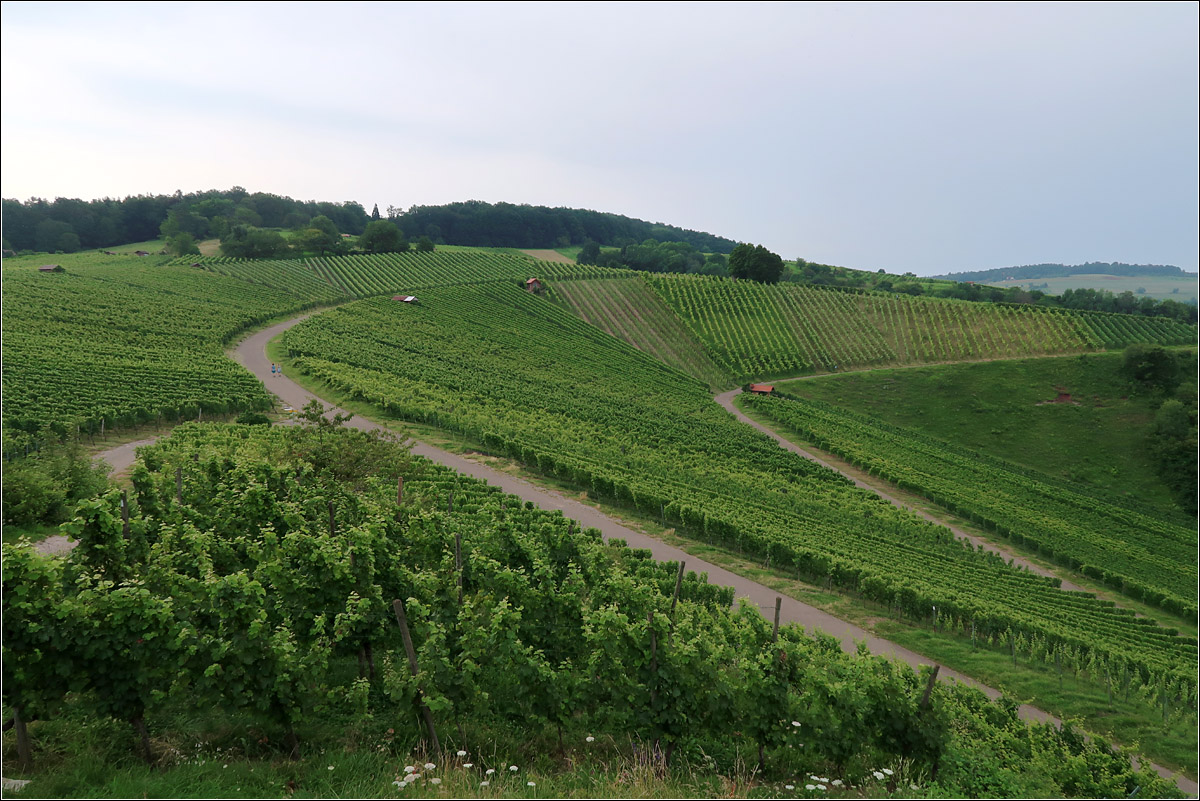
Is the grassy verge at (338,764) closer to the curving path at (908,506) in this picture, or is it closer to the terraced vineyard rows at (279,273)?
the curving path at (908,506)

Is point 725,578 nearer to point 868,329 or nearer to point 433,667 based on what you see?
point 433,667

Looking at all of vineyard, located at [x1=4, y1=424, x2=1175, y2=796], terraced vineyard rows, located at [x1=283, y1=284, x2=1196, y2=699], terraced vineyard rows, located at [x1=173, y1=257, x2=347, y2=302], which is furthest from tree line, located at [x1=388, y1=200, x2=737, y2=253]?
vineyard, located at [x1=4, y1=424, x2=1175, y2=796]

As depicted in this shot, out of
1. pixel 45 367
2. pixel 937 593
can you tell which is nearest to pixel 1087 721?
pixel 937 593

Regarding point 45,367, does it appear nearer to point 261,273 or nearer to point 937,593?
point 937,593

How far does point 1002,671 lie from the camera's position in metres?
18.4

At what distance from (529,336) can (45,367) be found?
47.3 m

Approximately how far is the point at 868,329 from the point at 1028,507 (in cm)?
4993

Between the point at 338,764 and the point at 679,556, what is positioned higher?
the point at 338,764

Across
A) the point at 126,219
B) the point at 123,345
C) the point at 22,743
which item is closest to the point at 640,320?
the point at 123,345

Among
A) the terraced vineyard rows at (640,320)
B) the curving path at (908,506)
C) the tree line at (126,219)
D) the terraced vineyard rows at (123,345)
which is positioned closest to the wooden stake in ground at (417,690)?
the terraced vineyard rows at (123,345)

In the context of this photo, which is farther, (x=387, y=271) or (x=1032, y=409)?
(x=387, y=271)

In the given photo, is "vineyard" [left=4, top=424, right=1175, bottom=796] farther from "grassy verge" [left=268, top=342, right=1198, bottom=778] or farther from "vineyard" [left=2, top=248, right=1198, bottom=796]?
"grassy verge" [left=268, top=342, right=1198, bottom=778]

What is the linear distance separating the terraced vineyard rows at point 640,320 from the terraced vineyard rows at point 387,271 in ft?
26.6

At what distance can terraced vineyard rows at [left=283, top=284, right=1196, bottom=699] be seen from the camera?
885 inches
